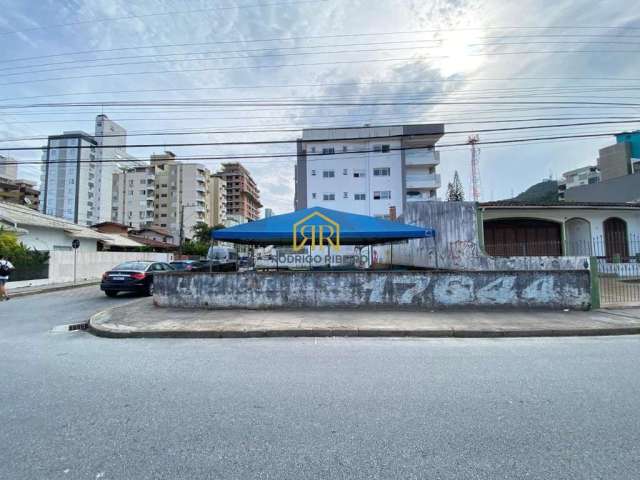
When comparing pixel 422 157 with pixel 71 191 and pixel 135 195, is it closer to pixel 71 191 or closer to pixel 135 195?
pixel 135 195

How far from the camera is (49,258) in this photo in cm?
1839

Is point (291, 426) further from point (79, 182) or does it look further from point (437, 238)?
point (79, 182)

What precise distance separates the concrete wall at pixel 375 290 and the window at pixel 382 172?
34524 millimetres

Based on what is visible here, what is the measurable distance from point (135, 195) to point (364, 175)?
60997mm

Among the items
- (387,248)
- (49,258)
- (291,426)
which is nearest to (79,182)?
(49,258)

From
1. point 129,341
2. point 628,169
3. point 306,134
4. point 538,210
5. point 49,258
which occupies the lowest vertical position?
point 129,341

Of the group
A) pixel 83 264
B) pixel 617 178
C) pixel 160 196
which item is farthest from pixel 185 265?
pixel 160 196

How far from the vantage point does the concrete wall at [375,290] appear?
919 cm

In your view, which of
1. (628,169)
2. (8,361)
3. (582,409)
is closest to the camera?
(582,409)

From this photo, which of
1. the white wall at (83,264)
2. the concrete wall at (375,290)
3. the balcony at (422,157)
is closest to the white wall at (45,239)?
the white wall at (83,264)

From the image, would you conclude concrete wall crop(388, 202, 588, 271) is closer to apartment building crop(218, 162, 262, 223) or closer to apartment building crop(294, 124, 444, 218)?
apartment building crop(294, 124, 444, 218)

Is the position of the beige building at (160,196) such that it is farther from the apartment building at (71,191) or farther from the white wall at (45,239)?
the white wall at (45,239)

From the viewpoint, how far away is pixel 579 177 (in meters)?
77.3

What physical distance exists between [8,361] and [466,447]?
6.77 metres
